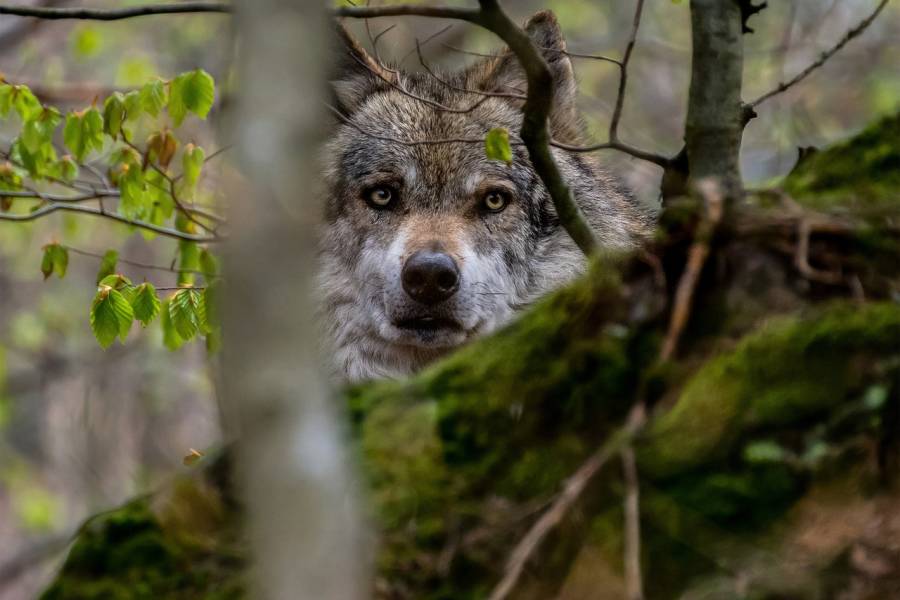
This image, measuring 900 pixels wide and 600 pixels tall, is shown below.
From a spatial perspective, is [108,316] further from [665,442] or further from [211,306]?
[665,442]

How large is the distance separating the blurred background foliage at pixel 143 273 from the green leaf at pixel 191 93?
889 cm

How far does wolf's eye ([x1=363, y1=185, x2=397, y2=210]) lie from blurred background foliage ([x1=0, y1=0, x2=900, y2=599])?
7.70 m

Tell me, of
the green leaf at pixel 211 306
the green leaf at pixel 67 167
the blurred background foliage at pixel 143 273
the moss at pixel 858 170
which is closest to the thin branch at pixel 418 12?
the moss at pixel 858 170

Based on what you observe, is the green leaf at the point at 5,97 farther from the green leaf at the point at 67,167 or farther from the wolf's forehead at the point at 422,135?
the wolf's forehead at the point at 422,135

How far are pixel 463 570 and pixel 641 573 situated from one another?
456mm

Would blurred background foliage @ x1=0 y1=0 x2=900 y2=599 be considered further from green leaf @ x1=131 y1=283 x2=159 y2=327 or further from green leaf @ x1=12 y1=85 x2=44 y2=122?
green leaf @ x1=131 y1=283 x2=159 y2=327

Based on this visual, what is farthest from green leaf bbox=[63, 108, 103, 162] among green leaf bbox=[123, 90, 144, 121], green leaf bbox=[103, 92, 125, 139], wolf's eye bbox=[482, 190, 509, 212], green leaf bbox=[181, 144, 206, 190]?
wolf's eye bbox=[482, 190, 509, 212]

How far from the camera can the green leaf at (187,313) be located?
6098mm

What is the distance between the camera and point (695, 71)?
4711 millimetres

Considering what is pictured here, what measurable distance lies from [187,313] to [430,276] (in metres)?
1.28

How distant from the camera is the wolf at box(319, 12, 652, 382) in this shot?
6.57 metres

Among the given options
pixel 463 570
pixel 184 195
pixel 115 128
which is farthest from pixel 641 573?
pixel 184 195

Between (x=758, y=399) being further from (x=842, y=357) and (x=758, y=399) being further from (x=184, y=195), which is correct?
(x=184, y=195)

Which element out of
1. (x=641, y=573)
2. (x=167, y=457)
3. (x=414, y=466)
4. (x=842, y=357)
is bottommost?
(x=167, y=457)
